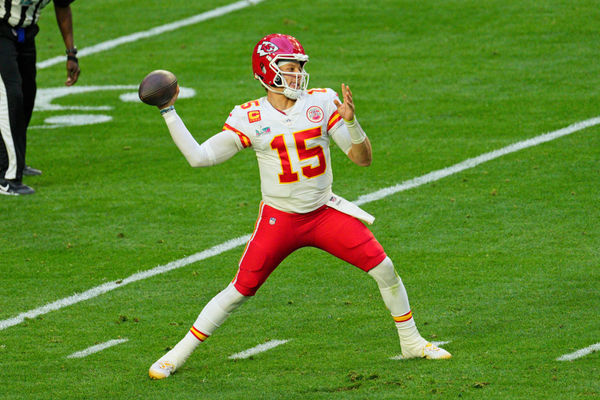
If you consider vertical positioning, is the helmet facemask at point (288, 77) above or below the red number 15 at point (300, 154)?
above

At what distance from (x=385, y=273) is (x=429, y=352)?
0.53 metres

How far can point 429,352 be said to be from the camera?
249 inches

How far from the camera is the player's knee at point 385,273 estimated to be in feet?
20.5

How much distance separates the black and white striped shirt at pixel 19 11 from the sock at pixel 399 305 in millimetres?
5313

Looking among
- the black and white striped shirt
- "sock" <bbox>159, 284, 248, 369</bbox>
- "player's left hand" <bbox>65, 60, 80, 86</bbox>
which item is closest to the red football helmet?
"sock" <bbox>159, 284, 248, 369</bbox>

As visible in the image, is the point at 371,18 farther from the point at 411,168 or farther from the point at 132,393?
the point at 132,393

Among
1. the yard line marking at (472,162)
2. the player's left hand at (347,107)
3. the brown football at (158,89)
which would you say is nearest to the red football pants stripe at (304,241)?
the player's left hand at (347,107)

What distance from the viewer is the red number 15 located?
20.4ft

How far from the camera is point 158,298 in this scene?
25.8ft

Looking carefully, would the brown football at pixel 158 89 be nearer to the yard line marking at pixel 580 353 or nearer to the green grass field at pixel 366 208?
the green grass field at pixel 366 208

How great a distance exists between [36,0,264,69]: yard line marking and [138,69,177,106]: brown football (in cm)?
1000

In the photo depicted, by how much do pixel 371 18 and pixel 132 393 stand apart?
1153 centimetres

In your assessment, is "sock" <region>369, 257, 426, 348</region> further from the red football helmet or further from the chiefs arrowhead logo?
the chiefs arrowhead logo

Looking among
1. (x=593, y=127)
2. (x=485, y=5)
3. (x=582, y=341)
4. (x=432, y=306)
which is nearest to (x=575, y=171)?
(x=593, y=127)
